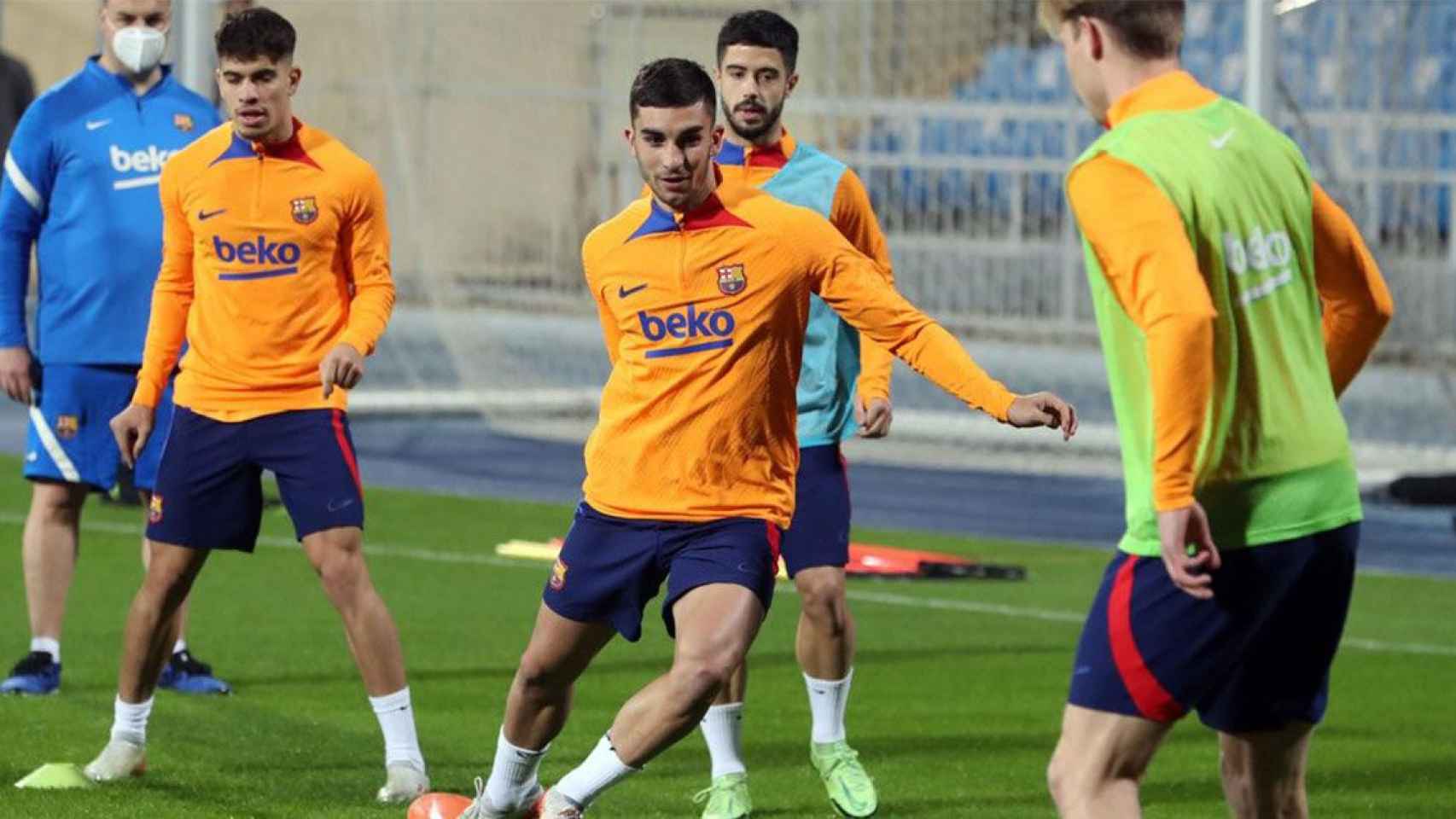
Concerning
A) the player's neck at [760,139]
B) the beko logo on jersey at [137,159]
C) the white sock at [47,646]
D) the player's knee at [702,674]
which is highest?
the player's neck at [760,139]

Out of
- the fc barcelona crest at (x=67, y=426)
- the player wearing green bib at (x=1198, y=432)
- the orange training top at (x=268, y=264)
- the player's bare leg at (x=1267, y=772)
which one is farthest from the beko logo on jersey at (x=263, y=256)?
the player's bare leg at (x=1267, y=772)

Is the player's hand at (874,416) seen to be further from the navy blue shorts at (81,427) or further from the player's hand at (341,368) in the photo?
the navy blue shorts at (81,427)

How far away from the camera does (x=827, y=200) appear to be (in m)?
6.76

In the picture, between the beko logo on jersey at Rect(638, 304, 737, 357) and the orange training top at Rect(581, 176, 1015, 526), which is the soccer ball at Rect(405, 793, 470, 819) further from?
the beko logo on jersey at Rect(638, 304, 737, 357)

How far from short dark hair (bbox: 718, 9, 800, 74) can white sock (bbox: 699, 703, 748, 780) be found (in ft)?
5.23

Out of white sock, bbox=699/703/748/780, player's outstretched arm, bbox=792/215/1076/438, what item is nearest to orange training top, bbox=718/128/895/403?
white sock, bbox=699/703/748/780

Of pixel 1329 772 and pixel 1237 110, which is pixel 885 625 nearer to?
pixel 1329 772

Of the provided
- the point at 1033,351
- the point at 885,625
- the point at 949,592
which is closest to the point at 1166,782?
the point at 885,625

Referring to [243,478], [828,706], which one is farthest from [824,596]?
[243,478]

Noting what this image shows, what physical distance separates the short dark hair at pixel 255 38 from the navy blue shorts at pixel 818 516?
1622 millimetres

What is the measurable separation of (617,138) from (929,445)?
11.5ft

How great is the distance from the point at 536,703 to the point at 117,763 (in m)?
1.51

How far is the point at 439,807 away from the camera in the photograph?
243 inches

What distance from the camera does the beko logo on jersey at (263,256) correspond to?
22.1 ft
